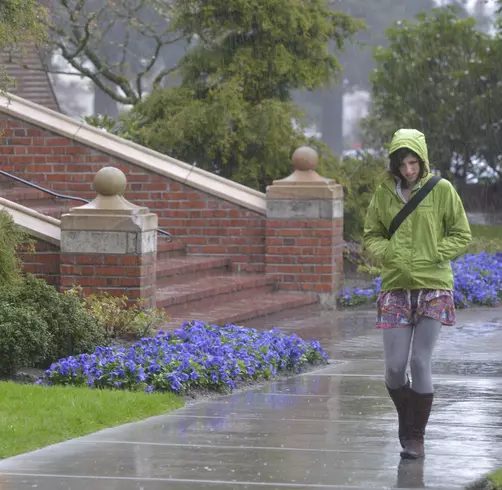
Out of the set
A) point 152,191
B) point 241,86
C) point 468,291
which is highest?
point 241,86

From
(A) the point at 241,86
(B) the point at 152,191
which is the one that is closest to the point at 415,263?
(B) the point at 152,191

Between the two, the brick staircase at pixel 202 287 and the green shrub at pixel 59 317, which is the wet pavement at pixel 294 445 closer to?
the green shrub at pixel 59 317

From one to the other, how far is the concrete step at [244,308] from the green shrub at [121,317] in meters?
0.35

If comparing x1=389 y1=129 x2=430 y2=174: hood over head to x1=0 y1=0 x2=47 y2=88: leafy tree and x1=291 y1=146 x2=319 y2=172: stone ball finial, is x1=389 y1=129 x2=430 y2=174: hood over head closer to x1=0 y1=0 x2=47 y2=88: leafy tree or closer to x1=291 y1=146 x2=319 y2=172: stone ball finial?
x1=0 y1=0 x2=47 y2=88: leafy tree

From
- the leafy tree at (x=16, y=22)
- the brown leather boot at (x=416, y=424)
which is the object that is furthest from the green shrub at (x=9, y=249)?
the brown leather boot at (x=416, y=424)

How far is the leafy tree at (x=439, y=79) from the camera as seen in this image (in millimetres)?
25219

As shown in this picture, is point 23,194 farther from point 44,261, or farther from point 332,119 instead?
point 332,119

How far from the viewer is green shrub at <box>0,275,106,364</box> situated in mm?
9844

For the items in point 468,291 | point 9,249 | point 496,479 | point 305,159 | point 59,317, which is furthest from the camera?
point 468,291

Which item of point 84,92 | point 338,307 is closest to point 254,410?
point 338,307

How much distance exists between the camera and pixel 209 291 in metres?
13.5

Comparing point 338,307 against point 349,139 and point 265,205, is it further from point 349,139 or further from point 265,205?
point 349,139

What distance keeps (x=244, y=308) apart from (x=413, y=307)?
21.7ft

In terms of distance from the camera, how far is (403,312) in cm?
690
